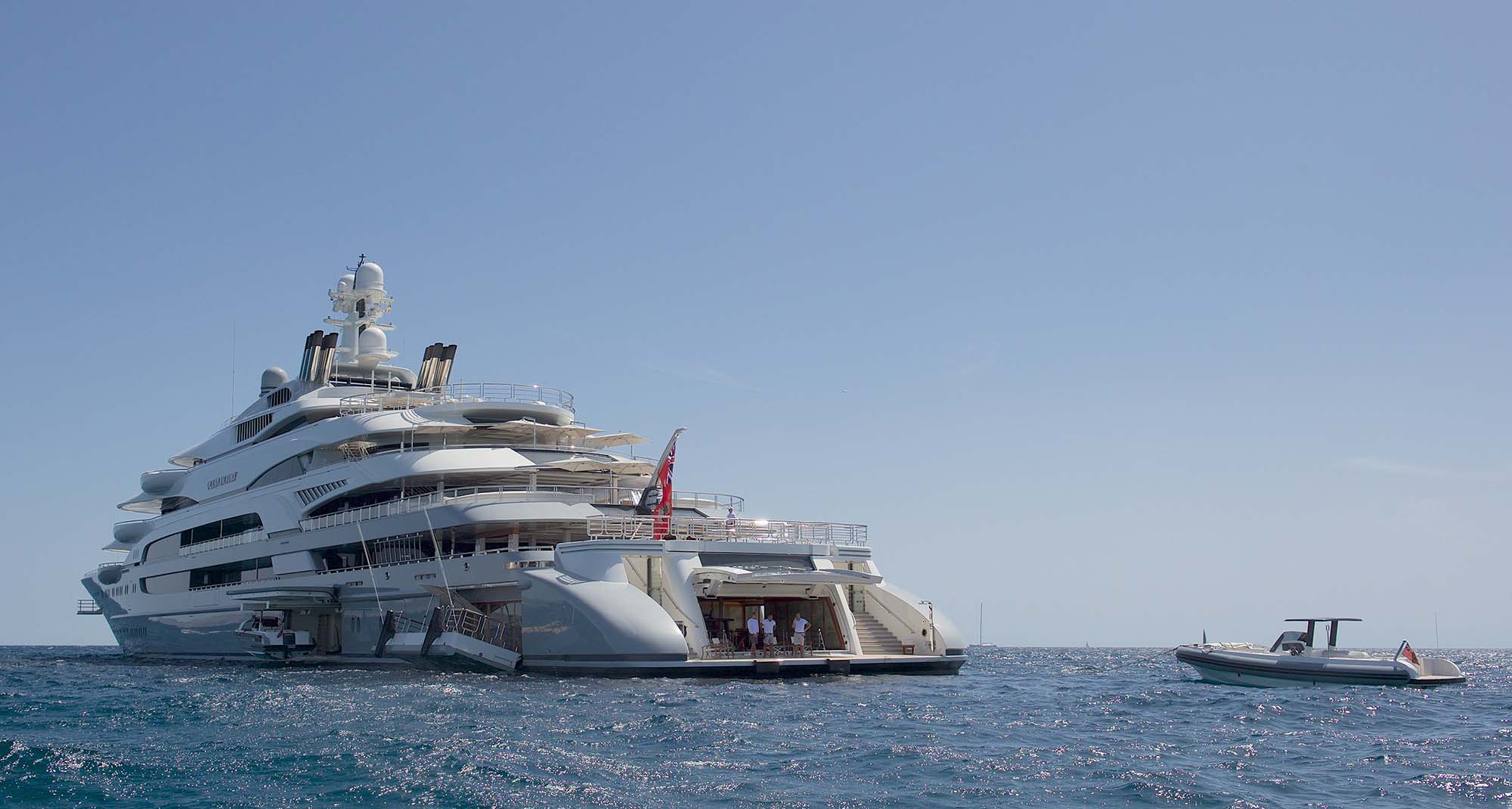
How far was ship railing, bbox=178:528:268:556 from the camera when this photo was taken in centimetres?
3900

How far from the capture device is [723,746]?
16234mm

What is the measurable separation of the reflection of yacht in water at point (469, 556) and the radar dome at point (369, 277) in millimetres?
3049

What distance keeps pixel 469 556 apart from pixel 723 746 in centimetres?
1594

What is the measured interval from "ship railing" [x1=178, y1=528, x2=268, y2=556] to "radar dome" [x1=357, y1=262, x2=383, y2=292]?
1147 cm

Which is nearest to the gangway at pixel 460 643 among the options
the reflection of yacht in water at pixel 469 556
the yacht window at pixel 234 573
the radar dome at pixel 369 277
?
the reflection of yacht in water at pixel 469 556

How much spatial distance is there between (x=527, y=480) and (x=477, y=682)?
10.1m

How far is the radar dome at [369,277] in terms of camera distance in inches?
1925

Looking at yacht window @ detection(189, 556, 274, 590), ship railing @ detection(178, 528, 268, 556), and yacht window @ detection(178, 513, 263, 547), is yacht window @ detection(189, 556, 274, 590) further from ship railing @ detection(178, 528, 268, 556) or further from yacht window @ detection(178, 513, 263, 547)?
yacht window @ detection(178, 513, 263, 547)

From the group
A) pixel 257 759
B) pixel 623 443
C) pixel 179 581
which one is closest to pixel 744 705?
pixel 257 759

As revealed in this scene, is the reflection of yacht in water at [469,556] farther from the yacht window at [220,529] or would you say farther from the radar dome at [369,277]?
the radar dome at [369,277]

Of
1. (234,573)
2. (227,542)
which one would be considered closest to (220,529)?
(227,542)

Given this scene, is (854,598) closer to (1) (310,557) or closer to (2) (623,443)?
(2) (623,443)

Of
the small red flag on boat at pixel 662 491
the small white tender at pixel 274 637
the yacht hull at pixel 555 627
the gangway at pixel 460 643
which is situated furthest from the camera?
the small white tender at pixel 274 637

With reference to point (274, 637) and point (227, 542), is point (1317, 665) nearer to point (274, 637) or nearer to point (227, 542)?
point (274, 637)
